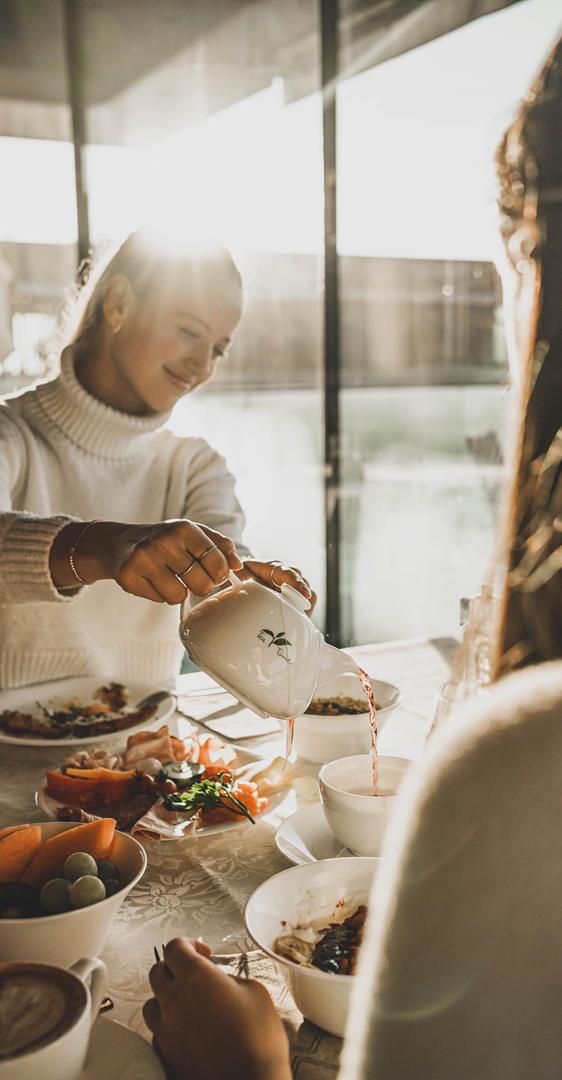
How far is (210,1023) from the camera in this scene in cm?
62

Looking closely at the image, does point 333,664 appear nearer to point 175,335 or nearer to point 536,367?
point 536,367

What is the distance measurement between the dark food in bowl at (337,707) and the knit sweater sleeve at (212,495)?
0.72 m

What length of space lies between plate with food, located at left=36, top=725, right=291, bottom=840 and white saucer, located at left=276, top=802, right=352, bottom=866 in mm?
44

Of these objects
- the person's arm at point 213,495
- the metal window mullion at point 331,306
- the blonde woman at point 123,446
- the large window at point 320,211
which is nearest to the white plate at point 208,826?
the blonde woman at point 123,446

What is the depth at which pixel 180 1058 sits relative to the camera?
0.62 metres

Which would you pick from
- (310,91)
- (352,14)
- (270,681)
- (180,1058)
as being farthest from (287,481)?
(180,1058)

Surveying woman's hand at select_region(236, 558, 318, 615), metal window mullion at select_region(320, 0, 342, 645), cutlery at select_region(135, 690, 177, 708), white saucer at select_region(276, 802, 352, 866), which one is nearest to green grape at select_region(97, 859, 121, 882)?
white saucer at select_region(276, 802, 352, 866)

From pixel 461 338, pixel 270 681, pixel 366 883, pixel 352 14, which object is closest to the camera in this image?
pixel 366 883

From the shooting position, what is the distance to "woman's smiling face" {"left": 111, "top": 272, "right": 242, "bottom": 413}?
6.25ft

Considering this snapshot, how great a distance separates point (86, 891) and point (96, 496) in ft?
4.43

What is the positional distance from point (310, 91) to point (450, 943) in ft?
14.2

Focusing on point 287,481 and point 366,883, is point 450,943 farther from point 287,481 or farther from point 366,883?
point 287,481

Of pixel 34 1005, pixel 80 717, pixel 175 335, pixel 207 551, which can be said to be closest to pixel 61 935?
pixel 34 1005

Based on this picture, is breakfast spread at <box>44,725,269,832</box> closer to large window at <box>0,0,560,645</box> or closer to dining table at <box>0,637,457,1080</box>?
dining table at <box>0,637,457,1080</box>
